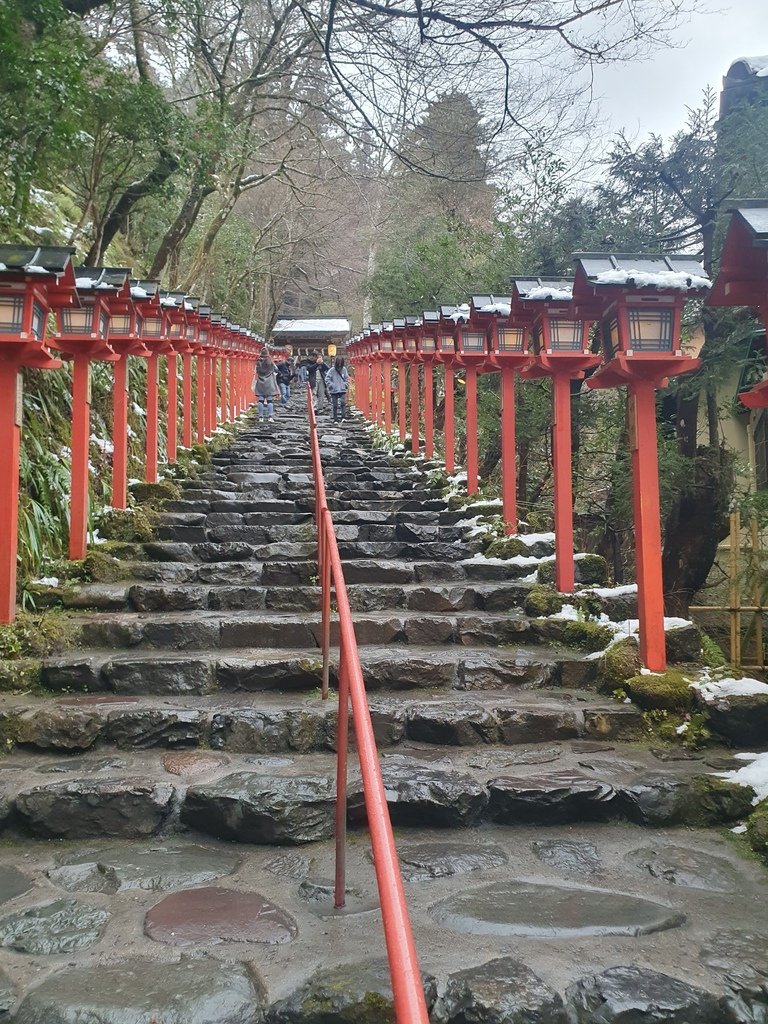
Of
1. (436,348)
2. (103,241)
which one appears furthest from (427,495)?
(103,241)

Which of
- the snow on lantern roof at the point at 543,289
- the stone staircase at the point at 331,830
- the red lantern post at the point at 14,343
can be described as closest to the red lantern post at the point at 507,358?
the snow on lantern roof at the point at 543,289

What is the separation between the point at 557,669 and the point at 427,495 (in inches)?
207

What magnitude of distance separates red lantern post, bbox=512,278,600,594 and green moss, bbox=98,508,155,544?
4.11 meters

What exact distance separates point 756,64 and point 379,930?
1250 cm

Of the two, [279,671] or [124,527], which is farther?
[124,527]

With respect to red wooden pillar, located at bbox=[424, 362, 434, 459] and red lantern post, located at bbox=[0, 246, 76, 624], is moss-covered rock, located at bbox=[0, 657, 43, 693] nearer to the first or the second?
red lantern post, located at bbox=[0, 246, 76, 624]

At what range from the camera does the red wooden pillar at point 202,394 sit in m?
13.8

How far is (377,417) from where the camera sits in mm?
20625

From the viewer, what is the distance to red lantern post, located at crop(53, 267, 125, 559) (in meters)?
6.71

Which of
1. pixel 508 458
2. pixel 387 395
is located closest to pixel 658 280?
pixel 508 458

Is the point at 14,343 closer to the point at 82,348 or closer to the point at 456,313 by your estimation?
the point at 82,348

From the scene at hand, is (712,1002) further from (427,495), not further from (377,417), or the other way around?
(377,417)

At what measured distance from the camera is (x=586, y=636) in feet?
18.4

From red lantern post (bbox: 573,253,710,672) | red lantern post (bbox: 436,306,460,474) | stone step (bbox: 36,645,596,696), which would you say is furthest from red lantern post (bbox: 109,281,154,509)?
red lantern post (bbox: 573,253,710,672)
